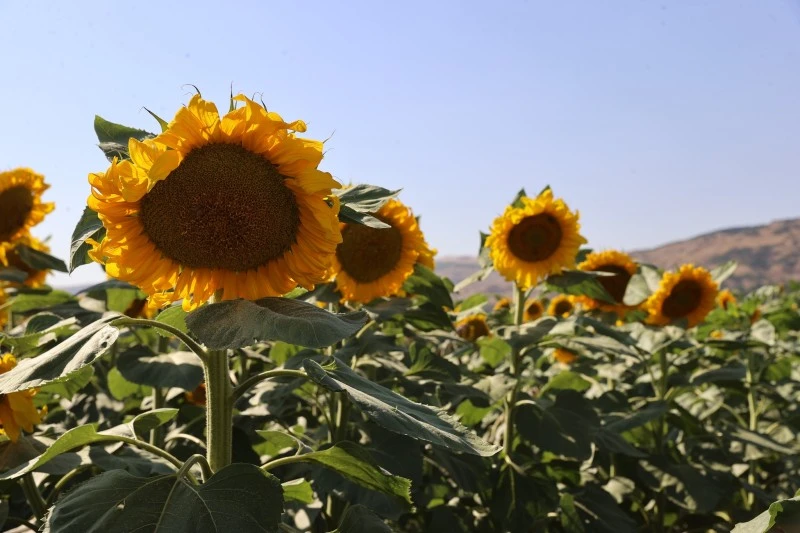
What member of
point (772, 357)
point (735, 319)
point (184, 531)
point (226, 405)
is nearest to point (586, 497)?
point (226, 405)

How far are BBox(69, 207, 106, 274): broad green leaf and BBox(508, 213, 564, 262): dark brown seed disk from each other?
247 centimetres

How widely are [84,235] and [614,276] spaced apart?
3.46 metres

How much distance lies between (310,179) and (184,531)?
2.37 feet

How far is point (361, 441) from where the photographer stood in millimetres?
3029

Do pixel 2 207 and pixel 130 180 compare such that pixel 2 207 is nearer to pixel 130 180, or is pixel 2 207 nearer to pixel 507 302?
pixel 130 180

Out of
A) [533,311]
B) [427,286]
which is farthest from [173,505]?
[533,311]

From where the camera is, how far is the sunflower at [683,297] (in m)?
4.25

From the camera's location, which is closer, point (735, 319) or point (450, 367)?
point (450, 367)

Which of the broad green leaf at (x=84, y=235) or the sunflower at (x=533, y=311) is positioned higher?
the broad green leaf at (x=84, y=235)

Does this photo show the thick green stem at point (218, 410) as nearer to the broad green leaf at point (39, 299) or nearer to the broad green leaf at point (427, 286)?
the broad green leaf at point (427, 286)

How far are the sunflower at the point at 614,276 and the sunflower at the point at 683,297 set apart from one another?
16 centimetres

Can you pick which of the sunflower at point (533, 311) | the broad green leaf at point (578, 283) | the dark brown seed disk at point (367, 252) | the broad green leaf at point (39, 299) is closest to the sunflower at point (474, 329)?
the broad green leaf at point (578, 283)

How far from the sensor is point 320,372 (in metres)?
1.43

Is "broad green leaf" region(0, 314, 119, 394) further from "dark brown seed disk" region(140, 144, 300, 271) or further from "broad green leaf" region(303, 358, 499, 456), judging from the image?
"broad green leaf" region(303, 358, 499, 456)
